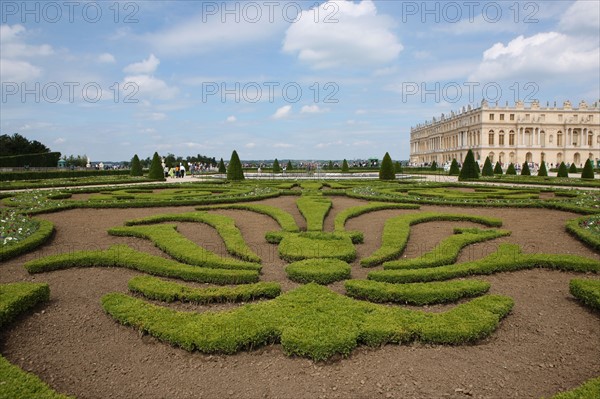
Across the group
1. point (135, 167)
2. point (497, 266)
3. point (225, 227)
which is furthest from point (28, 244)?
point (135, 167)

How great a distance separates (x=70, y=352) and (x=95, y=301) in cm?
131

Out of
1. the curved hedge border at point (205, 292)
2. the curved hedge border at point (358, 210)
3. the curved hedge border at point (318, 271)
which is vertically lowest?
the curved hedge border at point (205, 292)

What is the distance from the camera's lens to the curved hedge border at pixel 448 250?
21.6 ft

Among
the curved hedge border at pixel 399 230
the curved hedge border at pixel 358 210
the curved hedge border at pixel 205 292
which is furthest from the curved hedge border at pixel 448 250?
the curved hedge border at pixel 358 210

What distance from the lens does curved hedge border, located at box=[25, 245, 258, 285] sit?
6254 mm

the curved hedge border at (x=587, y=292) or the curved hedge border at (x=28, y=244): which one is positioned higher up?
the curved hedge border at (x=28, y=244)

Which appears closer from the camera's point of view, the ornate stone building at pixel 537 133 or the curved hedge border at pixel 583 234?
the curved hedge border at pixel 583 234

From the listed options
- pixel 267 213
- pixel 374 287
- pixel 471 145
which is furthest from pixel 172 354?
pixel 471 145

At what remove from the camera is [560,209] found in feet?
42.4

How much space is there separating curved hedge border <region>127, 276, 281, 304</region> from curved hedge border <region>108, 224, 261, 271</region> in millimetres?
784

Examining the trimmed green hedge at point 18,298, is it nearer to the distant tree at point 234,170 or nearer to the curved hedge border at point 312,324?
the curved hedge border at point 312,324

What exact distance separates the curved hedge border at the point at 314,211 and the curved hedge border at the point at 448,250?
113 inches

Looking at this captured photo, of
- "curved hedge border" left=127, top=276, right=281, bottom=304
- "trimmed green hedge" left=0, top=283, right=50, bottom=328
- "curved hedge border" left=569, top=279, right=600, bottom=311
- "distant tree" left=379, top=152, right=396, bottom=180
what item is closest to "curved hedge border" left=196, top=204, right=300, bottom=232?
"curved hedge border" left=127, top=276, right=281, bottom=304

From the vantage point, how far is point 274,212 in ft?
36.9
